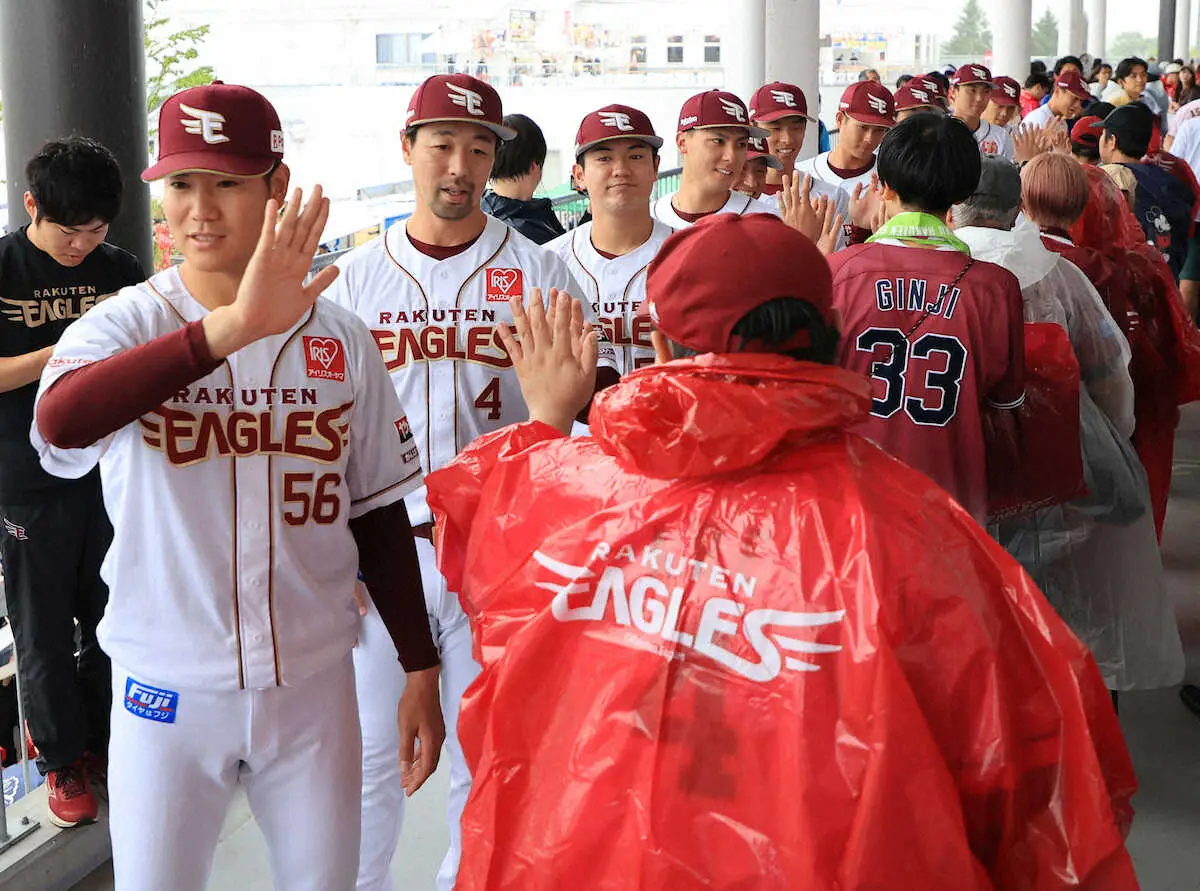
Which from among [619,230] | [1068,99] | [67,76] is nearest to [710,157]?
[619,230]

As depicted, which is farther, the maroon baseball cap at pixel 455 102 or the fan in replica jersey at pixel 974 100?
the fan in replica jersey at pixel 974 100

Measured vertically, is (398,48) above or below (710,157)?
above

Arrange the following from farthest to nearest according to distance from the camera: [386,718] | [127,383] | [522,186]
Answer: [522,186] < [386,718] < [127,383]

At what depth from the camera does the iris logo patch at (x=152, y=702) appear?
207cm

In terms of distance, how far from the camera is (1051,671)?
150cm

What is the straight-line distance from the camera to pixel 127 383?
182 centimetres

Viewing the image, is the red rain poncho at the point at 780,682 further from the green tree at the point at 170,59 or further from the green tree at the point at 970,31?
the green tree at the point at 970,31

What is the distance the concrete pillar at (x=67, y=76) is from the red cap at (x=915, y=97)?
443 cm

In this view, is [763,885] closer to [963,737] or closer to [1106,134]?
[963,737]

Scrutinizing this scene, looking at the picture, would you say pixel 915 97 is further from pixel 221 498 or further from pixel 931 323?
pixel 221 498

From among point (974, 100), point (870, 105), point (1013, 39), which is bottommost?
point (870, 105)

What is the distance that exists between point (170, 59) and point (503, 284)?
16316mm

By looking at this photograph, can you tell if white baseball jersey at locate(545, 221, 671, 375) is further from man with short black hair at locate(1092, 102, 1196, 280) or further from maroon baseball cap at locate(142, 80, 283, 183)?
man with short black hair at locate(1092, 102, 1196, 280)

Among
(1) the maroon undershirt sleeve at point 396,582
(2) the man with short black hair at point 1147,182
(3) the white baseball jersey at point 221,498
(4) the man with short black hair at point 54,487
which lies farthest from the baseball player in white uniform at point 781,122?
(3) the white baseball jersey at point 221,498
